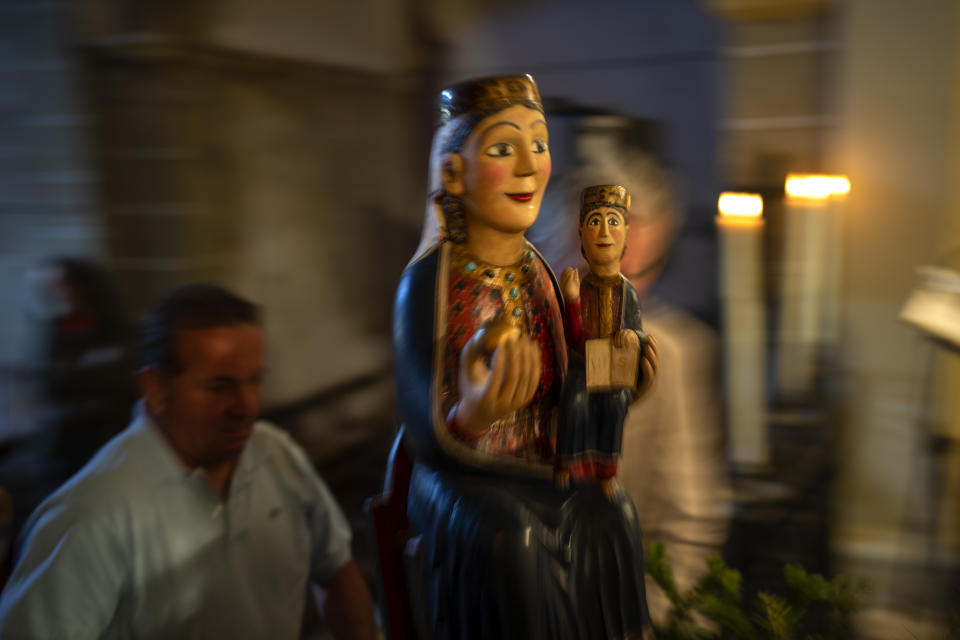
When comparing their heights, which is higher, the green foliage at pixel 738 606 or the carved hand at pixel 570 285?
the carved hand at pixel 570 285

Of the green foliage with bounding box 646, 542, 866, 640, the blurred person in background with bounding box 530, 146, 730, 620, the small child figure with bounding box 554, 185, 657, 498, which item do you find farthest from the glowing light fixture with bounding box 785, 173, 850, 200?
the small child figure with bounding box 554, 185, 657, 498

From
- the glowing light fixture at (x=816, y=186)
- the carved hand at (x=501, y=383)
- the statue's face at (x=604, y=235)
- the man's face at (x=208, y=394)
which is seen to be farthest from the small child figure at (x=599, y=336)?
the glowing light fixture at (x=816, y=186)

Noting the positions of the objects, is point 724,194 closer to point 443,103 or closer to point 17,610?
point 443,103

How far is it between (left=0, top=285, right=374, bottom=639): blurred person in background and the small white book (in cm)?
106

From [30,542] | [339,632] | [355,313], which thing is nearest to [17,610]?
[30,542]

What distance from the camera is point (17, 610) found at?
1671 millimetres

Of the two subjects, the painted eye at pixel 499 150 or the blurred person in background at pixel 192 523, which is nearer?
the painted eye at pixel 499 150

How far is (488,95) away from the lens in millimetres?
1297

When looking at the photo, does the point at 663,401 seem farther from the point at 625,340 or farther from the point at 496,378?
the point at 496,378

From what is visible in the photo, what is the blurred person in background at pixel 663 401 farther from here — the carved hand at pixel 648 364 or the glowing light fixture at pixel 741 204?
the carved hand at pixel 648 364

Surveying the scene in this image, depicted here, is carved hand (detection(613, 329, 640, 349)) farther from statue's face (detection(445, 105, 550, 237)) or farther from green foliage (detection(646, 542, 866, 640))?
green foliage (detection(646, 542, 866, 640))

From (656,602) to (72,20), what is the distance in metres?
2.88

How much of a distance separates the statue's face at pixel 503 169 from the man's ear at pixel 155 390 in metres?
1.01

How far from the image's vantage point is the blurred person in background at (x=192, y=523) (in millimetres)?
1729
